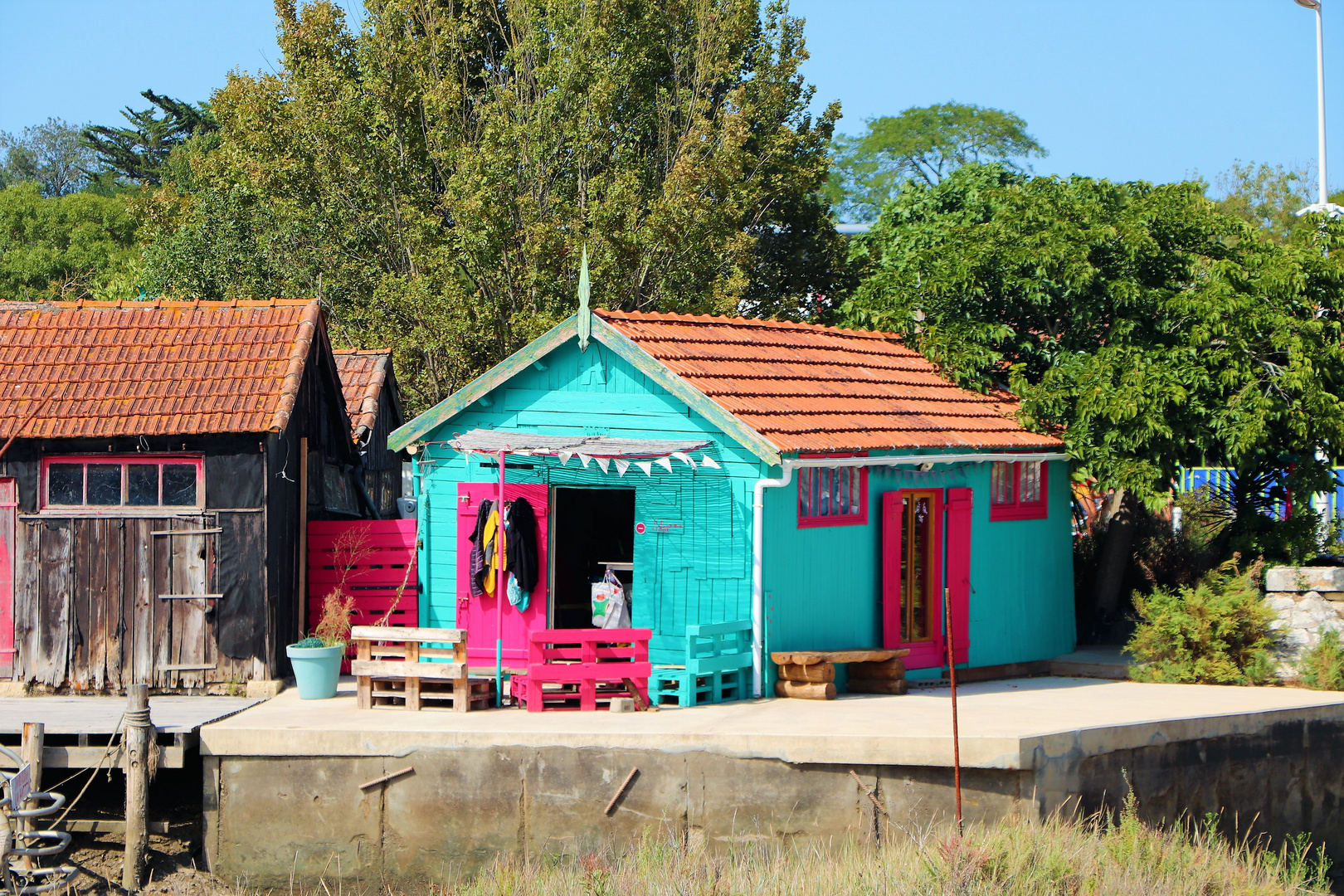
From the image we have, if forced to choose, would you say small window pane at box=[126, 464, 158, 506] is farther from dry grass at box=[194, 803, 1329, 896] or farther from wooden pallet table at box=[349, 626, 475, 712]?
dry grass at box=[194, 803, 1329, 896]

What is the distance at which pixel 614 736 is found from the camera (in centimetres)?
1136

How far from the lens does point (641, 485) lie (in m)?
13.5

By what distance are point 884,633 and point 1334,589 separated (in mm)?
5120

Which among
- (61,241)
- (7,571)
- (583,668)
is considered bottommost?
(583,668)

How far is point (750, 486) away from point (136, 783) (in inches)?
239

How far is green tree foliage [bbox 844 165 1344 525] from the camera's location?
15.4m

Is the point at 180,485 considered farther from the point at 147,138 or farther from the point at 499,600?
the point at 147,138

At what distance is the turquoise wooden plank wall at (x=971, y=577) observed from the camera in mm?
13430

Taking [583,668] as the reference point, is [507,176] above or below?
above

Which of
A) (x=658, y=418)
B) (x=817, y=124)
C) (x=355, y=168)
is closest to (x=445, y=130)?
(x=355, y=168)

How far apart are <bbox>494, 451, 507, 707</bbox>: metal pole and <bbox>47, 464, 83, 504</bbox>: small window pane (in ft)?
13.8

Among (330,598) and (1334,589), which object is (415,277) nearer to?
(330,598)

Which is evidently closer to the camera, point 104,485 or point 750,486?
point 750,486

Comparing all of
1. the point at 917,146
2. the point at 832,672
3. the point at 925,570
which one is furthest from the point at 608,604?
the point at 917,146
